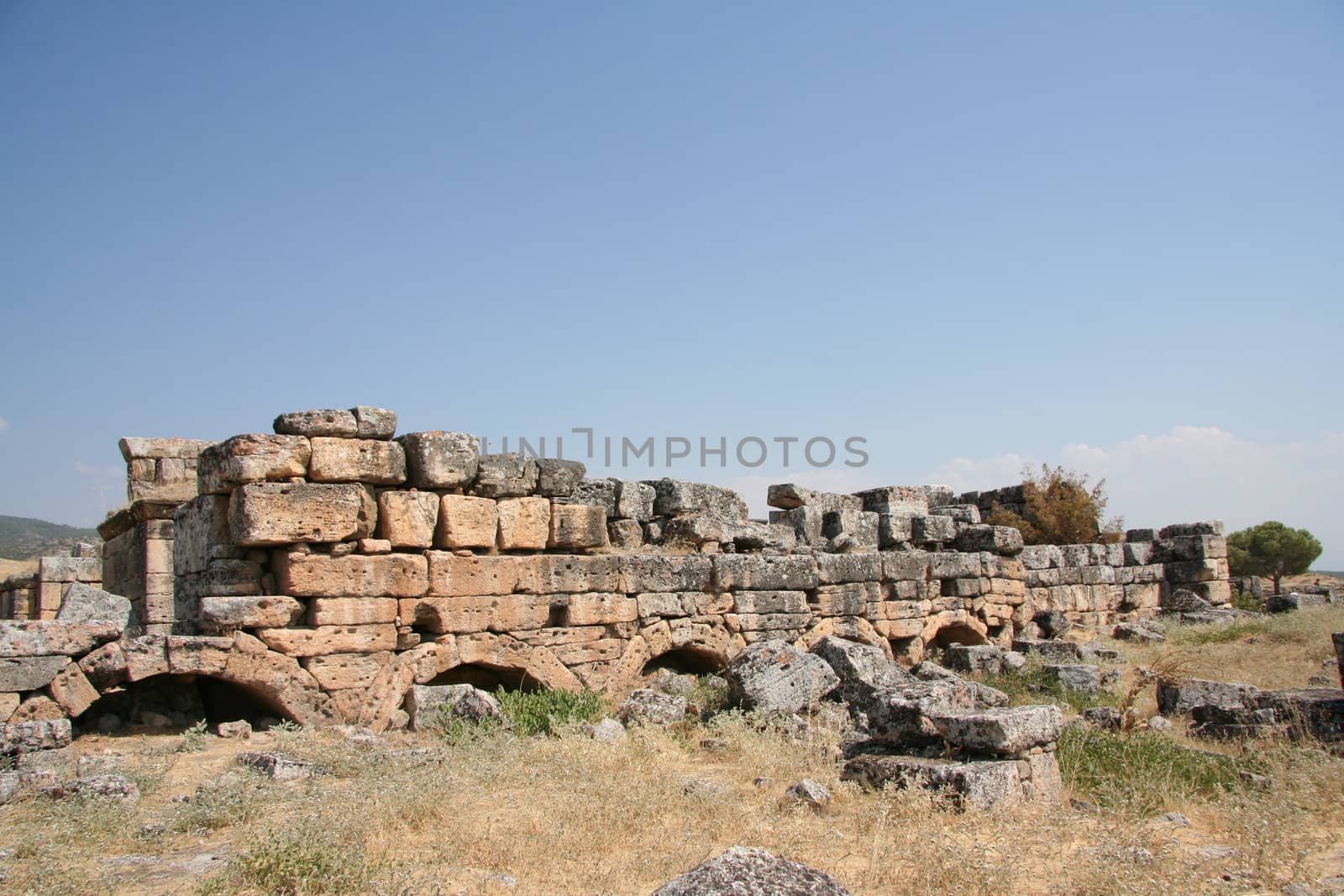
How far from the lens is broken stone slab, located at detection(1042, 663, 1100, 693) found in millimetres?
10984

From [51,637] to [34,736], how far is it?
75 cm

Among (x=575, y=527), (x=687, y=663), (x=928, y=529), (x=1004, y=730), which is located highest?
(x=575, y=527)

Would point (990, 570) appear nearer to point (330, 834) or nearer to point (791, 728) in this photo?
point (791, 728)

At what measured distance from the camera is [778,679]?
920 cm

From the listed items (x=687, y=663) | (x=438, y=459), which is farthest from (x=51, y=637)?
(x=687, y=663)

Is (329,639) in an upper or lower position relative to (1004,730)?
upper

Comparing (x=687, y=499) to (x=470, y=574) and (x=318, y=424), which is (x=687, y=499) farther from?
(x=318, y=424)

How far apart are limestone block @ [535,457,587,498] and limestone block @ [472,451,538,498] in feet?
0.21

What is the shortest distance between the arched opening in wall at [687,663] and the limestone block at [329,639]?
2939mm

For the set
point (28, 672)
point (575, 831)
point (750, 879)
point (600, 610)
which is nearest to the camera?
point (750, 879)

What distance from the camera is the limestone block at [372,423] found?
860 centimetres

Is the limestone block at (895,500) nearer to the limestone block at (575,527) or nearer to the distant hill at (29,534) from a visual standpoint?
the limestone block at (575,527)

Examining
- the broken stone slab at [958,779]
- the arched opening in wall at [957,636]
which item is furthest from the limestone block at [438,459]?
the arched opening in wall at [957,636]

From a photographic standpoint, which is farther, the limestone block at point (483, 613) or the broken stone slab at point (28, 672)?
the limestone block at point (483, 613)
